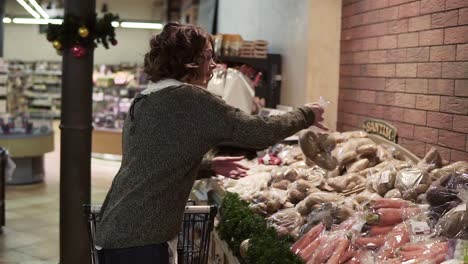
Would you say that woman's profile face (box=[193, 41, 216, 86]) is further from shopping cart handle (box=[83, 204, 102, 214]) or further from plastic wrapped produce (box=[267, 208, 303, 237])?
plastic wrapped produce (box=[267, 208, 303, 237])

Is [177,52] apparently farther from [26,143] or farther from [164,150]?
[26,143]

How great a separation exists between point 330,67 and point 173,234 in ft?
9.75

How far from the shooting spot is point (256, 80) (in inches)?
212

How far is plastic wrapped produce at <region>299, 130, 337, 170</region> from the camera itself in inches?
130

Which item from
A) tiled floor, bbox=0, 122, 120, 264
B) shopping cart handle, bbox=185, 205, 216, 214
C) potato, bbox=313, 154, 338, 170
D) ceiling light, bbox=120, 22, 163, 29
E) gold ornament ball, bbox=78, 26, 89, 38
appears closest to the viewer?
shopping cart handle, bbox=185, 205, 216, 214

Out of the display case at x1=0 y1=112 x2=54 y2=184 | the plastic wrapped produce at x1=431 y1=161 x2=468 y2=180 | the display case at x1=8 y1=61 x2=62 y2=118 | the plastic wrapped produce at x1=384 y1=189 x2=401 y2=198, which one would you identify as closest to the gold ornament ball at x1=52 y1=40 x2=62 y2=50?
the plastic wrapped produce at x1=384 y1=189 x2=401 y2=198

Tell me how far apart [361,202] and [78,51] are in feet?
9.26

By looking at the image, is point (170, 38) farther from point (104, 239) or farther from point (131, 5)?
point (131, 5)

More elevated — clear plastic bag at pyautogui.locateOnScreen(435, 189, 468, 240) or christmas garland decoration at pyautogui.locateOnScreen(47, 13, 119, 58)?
christmas garland decoration at pyautogui.locateOnScreen(47, 13, 119, 58)

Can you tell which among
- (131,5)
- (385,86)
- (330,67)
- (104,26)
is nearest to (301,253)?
(385,86)

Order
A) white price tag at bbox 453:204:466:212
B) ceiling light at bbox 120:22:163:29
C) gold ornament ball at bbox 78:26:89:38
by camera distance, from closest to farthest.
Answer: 1. white price tag at bbox 453:204:466:212
2. gold ornament ball at bbox 78:26:89:38
3. ceiling light at bbox 120:22:163:29

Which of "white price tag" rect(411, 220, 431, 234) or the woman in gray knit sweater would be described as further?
"white price tag" rect(411, 220, 431, 234)

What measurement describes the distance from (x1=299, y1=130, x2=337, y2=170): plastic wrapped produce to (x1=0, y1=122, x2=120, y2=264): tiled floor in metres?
3.00

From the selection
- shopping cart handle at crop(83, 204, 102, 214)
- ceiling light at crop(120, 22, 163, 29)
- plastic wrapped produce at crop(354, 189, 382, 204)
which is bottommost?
shopping cart handle at crop(83, 204, 102, 214)
